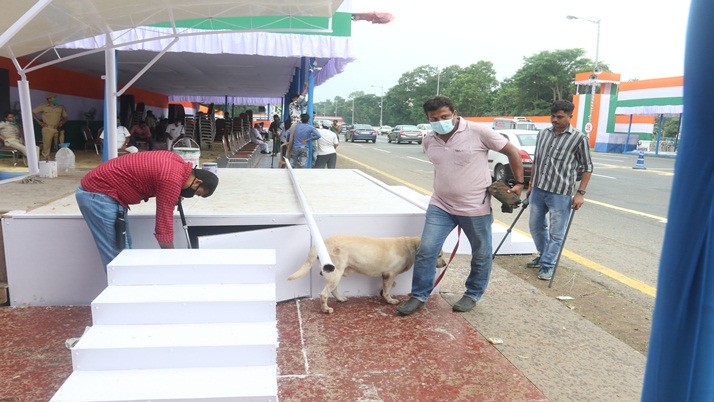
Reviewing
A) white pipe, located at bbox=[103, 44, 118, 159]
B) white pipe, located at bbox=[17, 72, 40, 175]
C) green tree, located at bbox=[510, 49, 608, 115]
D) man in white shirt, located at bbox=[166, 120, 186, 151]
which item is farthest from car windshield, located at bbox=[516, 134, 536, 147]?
green tree, located at bbox=[510, 49, 608, 115]

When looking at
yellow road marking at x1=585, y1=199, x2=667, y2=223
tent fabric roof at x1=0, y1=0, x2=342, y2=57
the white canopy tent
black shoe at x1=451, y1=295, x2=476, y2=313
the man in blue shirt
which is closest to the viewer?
black shoe at x1=451, y1=295, x2=476, y2=313

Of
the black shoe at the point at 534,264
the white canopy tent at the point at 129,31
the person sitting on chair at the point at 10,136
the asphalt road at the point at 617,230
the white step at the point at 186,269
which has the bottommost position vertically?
the asphalt road at the point at 617,230

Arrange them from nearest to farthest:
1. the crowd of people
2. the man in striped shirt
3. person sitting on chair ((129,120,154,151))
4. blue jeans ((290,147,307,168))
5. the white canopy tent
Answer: the crowd of people → the man in striped shirt → the white canopy tent → blue jeans ((290,147,307,168)) → person sitting on chair ((129,120,154,151))

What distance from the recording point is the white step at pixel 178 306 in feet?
9.45

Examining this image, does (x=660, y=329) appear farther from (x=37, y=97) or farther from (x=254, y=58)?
(x=37, y=97)

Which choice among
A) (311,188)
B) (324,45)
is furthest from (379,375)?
(324,45)

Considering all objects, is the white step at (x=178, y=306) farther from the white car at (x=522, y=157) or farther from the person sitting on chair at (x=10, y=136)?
the white car at (x=522, y=157)

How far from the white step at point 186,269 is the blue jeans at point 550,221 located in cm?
353

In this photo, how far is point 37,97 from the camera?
49.8 ft

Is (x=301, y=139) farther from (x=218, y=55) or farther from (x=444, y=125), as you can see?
(x=444, y=125)

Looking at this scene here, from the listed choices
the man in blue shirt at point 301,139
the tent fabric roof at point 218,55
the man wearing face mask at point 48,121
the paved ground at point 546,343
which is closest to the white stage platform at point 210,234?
the paved ground at point 546,343

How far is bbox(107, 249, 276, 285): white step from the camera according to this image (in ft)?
10.3

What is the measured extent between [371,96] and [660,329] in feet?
472

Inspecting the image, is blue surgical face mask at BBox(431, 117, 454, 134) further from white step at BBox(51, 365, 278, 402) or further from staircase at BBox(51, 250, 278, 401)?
white step at BBox(51, 365, 278, 402)
